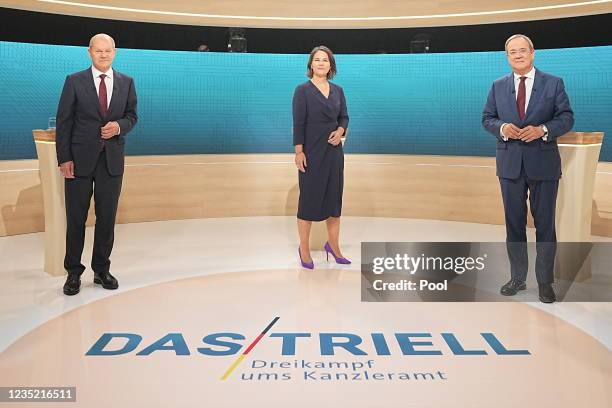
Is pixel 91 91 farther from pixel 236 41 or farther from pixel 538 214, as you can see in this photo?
pixel 236 41

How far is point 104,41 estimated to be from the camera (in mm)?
3949

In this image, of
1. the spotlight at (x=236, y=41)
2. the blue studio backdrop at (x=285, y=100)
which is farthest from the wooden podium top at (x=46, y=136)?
the spotlight at (x=236, y=41)

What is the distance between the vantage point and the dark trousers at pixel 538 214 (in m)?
3.88

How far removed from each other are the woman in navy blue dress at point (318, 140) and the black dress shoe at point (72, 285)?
1551 mm

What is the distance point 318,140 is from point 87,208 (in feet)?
5.24

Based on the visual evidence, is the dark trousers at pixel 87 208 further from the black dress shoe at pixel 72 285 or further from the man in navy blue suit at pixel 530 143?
the man in navy blue suit at pixel 530 143

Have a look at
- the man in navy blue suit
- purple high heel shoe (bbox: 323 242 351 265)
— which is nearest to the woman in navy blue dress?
purple high heel shoe (bbox: 323 242 351 265)

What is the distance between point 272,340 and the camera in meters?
3.16

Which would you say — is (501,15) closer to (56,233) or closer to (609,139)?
(609,139)

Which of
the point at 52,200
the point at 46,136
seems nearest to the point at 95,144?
the point at 46,136

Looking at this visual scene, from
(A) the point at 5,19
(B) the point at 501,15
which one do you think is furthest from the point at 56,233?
(B) the point at 501,15

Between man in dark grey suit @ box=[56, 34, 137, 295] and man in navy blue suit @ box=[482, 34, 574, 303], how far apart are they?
88.5 inches

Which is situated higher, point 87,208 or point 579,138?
point 579,138

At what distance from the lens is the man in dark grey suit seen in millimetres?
3953
